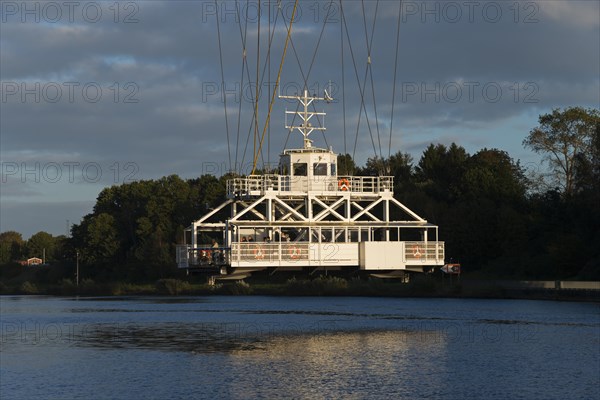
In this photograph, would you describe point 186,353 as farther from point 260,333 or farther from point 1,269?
point 1,269

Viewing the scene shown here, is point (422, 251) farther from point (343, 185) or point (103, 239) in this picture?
point (103, 239)

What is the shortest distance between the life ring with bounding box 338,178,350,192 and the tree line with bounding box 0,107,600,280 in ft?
42.3

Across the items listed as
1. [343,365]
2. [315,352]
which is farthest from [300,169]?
[315,352]

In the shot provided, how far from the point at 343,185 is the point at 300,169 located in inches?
163

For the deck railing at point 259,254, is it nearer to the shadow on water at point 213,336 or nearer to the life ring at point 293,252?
the life ring at point 293,252

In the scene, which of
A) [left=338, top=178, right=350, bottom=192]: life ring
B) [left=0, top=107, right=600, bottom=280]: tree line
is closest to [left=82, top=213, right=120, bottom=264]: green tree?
[left=0, top=107, right=600, bottom=280]: tree line

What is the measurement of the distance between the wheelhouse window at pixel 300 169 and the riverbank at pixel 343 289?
34793 millimetres

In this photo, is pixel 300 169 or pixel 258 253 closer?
pixel 258 253

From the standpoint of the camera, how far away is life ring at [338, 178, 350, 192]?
180 ft

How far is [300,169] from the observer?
192 feet

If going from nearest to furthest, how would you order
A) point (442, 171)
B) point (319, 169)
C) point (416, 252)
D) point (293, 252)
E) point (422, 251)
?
point (293, 252)
point (416, 252)
point (422, 251)
point (319, 169)
point (442, 171)

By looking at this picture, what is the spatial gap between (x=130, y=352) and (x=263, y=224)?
20.1m

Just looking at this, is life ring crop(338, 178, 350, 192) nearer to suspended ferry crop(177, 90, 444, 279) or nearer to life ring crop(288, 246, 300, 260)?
suspended ferry crop(177, 90, 444, 279)

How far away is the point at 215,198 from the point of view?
142 meters
